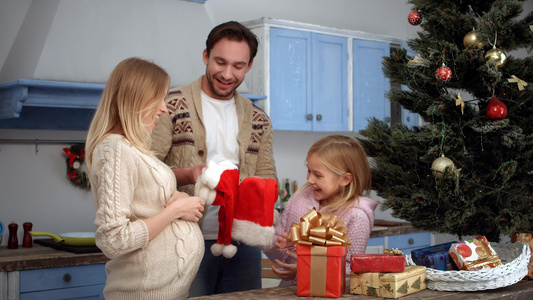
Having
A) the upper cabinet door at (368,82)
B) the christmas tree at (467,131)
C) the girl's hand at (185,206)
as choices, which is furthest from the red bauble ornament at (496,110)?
the upper cabinet door at (368,82)

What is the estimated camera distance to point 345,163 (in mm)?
2018

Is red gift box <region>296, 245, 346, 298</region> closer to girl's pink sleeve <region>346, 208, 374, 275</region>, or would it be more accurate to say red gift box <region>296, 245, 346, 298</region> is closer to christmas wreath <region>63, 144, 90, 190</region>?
girl's pink sleeve <region>346, 208, 374, 275</region>

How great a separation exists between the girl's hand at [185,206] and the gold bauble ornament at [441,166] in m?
0.74

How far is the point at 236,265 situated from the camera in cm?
212

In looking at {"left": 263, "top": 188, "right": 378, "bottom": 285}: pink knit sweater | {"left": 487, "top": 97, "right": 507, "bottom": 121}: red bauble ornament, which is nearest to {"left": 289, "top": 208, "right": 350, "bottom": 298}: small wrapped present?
{"left": 263, "top": 188, "right": 378, "bottom": 285}: pink knit sweater

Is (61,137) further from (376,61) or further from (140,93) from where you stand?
(376,61)

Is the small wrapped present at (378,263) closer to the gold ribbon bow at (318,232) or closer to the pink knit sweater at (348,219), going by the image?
the gold ribbon bow at (318,232)

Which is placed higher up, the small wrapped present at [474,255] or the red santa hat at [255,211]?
the red santa hat at [255,211]

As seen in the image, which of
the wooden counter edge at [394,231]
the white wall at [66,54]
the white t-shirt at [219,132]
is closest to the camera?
the white t-shirt at [219,132]

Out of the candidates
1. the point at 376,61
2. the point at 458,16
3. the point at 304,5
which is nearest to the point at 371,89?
the point at 376,61

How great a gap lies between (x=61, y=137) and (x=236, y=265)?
6.16 ft

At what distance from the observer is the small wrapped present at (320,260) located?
1.53 m

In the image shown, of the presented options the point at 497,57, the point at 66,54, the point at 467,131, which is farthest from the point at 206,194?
the point at 66,54

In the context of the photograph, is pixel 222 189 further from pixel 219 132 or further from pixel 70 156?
pixel 70 156
